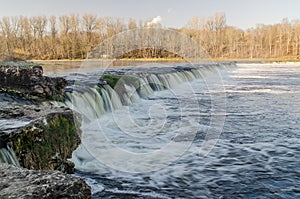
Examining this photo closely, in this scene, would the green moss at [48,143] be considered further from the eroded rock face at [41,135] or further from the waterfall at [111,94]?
the waterfall at [111,94]

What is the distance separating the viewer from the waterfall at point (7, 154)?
375 cm

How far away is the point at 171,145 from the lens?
6691 mm

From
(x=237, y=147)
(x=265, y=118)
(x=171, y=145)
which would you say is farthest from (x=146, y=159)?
(x=265, y=118)

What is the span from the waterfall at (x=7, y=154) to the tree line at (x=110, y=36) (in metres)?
55.0

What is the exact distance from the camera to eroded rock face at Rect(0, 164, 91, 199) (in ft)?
7.72

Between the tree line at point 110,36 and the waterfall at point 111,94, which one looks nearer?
the waterfall at point 111,94

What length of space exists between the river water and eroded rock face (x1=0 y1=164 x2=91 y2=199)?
164cm

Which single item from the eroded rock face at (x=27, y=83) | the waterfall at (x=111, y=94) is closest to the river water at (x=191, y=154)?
the waterfall at (x=111, y=94)

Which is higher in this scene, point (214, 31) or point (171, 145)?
point (214, 31)

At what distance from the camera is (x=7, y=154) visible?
12.5 feet

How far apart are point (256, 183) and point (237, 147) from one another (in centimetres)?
178

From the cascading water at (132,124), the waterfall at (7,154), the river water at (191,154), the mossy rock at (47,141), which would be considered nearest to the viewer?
the waterfall at (7,154)

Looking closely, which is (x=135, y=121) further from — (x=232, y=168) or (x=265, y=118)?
(x=232, y=168)

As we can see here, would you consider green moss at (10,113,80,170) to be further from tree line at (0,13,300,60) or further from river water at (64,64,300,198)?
tree line at (0,13,300,60)
